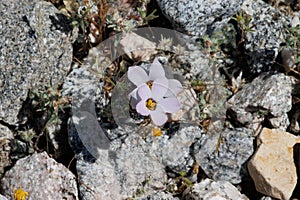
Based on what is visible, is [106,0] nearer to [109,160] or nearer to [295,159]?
[109,160]

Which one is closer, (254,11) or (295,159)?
(295,159)

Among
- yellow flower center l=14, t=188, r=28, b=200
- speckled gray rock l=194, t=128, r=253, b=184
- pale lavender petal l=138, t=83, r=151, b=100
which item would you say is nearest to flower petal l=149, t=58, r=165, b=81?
pale lavender petal l=138, t=83, r=151, b=100

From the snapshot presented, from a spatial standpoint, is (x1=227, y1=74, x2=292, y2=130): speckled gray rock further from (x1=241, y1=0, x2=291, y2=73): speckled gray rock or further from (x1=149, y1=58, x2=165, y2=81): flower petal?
(x1=149, y1=58, x2=165, y2=81): flower petal

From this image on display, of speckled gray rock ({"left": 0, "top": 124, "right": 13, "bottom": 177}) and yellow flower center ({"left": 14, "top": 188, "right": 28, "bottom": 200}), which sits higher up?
speckled gray rock ({"left": 0, "top": 124, "right": 13, "bottom": 177})

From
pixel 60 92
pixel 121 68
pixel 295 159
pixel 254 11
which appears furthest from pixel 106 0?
pixel 295 159

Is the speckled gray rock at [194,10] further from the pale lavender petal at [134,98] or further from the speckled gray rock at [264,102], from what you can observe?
the pale lavender petal at [134,98]

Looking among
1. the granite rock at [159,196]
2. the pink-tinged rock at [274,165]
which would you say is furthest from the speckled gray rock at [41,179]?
the pink-tinged rock at [274,165]

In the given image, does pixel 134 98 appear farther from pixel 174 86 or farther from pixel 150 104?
pixel 174 86
